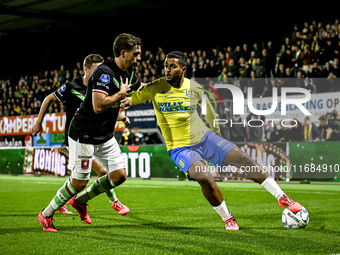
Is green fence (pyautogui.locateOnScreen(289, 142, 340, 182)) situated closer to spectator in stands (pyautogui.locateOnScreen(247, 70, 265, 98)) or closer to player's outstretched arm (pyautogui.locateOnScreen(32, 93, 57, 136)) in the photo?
spectator in stands (pyautogui.locateOnScreen(247, 70, 265, 98))

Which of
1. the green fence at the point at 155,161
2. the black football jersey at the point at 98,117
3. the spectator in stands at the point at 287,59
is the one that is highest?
the spectator in stands at the point at 287,59

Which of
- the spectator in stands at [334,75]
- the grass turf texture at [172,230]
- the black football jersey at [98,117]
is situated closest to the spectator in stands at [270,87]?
the spectator in stands at [334,75]

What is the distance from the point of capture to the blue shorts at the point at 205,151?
551cm

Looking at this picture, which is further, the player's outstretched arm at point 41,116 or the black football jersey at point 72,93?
the black football jersey at point 72,93

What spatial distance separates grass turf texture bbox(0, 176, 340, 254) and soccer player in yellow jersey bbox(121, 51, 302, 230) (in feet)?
1.75

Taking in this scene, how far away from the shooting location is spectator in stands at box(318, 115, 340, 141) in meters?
12.8

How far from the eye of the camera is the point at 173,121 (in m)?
5.81

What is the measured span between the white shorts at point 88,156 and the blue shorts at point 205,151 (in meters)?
0.72

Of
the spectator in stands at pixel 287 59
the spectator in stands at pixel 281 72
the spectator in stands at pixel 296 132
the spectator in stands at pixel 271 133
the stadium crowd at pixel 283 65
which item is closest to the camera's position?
the spectator in stands at pixel 296 132

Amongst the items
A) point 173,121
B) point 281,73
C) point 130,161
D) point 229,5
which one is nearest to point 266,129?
point 281,73

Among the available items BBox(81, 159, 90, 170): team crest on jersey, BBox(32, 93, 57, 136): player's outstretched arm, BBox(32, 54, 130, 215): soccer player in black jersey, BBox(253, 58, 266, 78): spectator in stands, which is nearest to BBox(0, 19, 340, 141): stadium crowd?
BBox(253, 58, 266, 78): spectator in stands

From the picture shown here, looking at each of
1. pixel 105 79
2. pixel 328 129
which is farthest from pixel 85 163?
pixel 328 129

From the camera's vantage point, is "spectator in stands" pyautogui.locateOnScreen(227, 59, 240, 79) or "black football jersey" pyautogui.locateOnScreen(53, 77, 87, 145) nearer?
"black football jersey" pyautogui.locateOnScreen(53, 77, 87, 145)

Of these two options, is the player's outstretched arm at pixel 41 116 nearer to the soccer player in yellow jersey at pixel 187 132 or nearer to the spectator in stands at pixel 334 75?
the soccer player in yellow jersey at pixel 187 132
